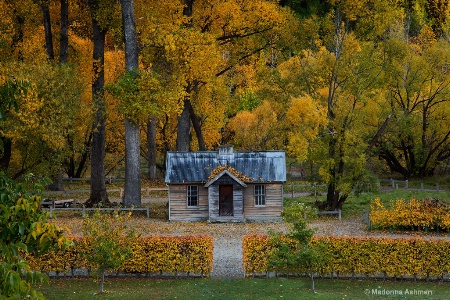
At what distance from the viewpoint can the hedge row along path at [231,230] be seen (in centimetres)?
3222

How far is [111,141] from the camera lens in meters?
55.2

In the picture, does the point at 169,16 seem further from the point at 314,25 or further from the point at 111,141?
the point at 111,141

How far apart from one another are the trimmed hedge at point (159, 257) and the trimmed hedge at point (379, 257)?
1.60 metres

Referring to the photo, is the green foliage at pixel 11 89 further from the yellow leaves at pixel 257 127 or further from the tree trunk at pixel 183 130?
the yellow leaves at pixel 257 127

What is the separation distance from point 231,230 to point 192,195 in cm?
400

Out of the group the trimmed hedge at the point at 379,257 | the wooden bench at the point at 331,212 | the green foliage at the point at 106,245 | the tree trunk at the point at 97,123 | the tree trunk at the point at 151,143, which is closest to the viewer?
the green foliage at the point at 106,245

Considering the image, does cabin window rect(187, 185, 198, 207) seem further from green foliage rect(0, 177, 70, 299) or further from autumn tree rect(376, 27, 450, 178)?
green foliage rect(0, 177, 70, 299)

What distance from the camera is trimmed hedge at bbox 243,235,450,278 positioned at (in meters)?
26.0

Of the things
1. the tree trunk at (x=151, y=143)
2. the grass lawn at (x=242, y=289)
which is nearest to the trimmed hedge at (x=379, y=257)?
the grass lawn at (x=242, y=289)

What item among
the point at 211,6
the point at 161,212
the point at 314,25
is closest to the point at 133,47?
the point at 211,6

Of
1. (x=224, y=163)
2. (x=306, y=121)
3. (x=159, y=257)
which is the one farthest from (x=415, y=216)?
(x=159, y=257)

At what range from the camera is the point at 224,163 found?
3953 cm

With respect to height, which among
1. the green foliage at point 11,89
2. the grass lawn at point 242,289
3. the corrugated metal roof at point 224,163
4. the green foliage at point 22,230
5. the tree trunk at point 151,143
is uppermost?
the tree trunk at point 151,143

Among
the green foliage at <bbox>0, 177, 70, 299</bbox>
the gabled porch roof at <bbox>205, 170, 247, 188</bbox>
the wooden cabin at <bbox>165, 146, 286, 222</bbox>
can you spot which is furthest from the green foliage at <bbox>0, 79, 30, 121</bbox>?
the wooden cabin at <bbox>165, 146, 286, 222</bbox>
